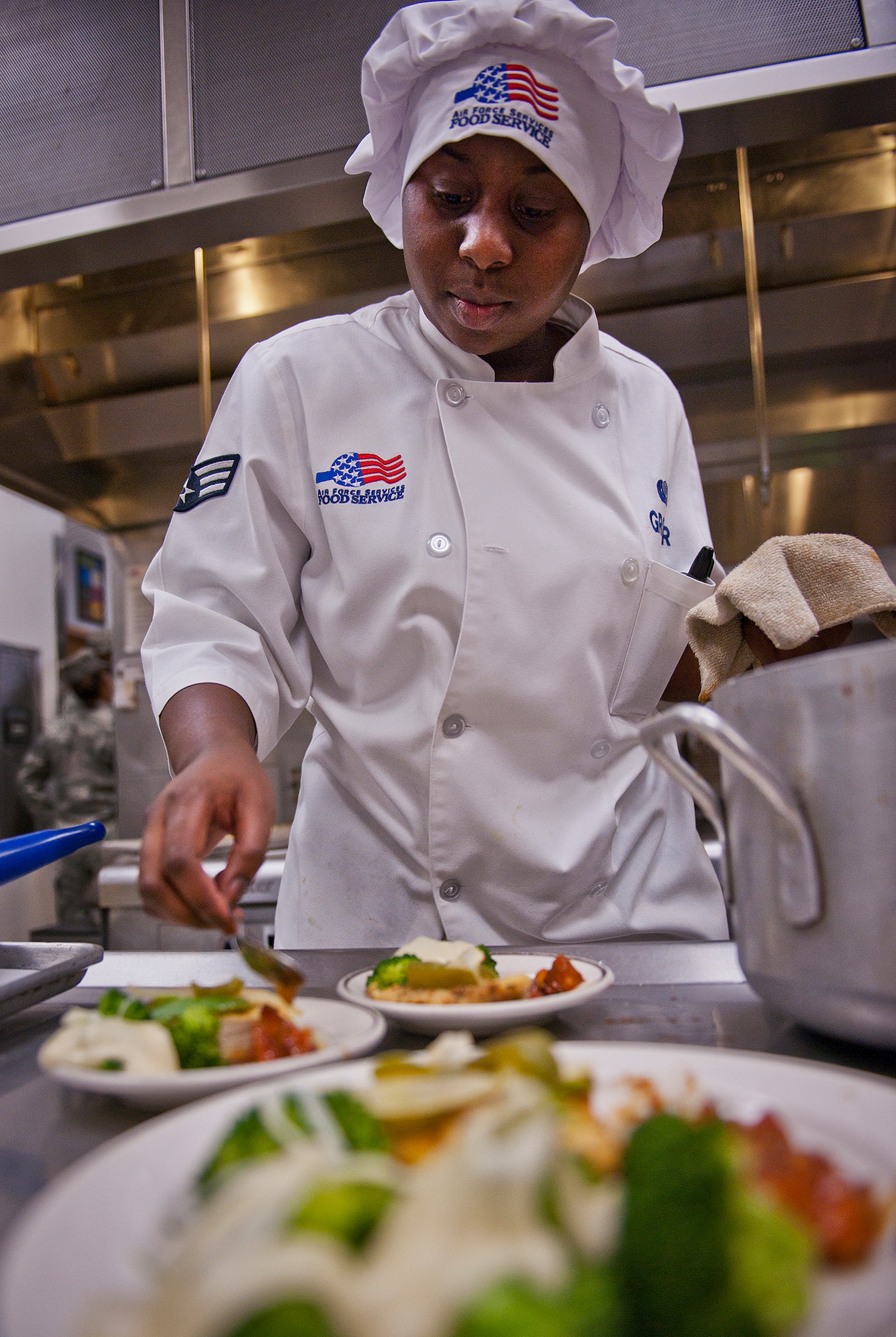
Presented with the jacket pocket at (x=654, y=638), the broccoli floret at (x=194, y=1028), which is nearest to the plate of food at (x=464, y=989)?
the broccoli floret at (x=194, y=1028)

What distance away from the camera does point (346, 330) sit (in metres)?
1.38

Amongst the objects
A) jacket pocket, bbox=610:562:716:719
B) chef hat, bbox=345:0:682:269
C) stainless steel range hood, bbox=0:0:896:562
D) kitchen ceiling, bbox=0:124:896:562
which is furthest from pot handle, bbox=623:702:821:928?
kitchen ceiling, bbox=0:124:896:562

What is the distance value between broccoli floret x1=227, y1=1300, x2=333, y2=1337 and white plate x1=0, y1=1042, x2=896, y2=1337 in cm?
6

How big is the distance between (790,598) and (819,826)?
0.46 meters

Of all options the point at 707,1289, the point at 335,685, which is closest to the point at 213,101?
the point at 335,685

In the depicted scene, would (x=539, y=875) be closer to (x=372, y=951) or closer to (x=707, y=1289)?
(x=372, y=951)

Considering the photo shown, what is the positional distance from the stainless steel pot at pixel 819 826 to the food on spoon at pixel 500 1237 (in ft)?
0.60

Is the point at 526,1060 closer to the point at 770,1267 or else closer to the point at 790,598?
the point at 770,1267

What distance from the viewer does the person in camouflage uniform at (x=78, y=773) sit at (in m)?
4.96

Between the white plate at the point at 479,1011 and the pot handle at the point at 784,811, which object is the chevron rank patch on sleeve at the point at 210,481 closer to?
the white plate at the point at 479,1011

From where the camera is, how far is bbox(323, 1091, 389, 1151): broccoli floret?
404mm

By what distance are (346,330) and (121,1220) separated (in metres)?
1.21

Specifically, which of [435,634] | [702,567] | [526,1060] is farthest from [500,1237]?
[702,567]

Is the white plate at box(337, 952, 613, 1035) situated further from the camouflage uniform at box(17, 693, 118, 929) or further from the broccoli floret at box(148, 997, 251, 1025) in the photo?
the camouflage uniform at box(17, 693, 118, 929)
